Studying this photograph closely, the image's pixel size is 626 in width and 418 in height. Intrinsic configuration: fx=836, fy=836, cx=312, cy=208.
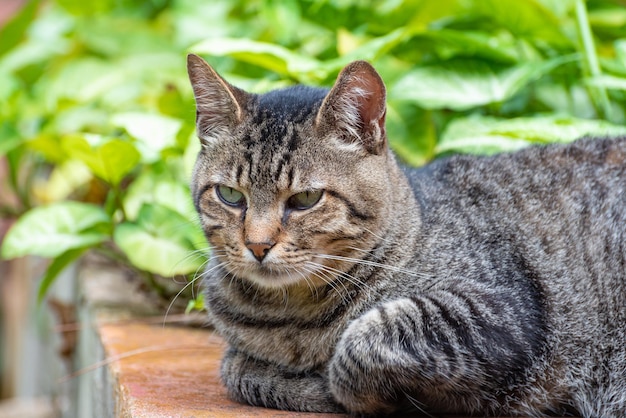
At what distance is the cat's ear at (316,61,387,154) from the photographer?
87.0 inches

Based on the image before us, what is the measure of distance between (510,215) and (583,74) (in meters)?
1.29

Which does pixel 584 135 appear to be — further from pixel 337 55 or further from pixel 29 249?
pixel 29 249

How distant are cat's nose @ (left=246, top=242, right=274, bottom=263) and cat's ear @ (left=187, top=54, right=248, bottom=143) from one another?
0.41 meters

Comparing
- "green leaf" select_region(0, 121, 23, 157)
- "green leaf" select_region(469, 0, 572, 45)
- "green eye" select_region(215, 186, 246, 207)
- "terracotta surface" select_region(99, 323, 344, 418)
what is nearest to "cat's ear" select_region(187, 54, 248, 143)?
"green eye" select_region(215, 186, 246, 207)

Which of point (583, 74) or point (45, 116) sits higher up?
point (583, 74)

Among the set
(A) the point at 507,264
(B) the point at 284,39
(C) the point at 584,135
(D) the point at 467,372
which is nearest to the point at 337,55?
(B) the point at 284,39

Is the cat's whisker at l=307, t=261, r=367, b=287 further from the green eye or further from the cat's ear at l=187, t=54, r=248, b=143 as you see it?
the cat's ear at l=187, t=54, r=248, b=143

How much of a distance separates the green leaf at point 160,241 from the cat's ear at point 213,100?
60 centimetres

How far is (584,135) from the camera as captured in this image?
273 centimetres

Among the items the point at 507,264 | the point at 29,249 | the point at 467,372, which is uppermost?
the point at 507,264

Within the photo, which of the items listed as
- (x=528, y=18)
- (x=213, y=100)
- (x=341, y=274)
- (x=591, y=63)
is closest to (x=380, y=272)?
(x=341, y=274)

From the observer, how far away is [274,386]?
227 centimetres

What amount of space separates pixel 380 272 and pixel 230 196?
466 mm

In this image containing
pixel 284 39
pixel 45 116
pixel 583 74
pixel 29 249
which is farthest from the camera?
pixel 45 116
